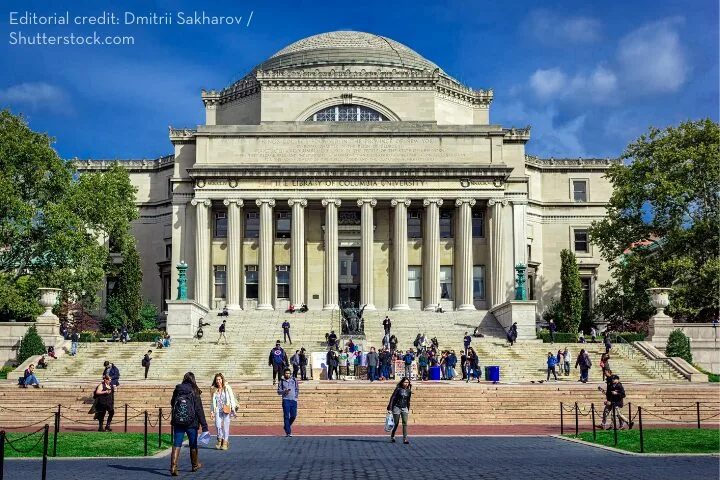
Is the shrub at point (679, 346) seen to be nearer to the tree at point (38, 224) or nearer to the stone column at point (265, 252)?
the stone column at point (265, 252)

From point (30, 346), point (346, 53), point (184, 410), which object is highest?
point (346, 53)

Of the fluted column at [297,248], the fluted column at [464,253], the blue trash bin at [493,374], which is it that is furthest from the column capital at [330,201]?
the blue trash bin at [493,374]

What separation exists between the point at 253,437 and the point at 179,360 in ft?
71.0

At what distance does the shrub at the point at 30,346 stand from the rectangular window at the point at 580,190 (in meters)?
47.2

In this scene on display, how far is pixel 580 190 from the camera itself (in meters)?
80.1

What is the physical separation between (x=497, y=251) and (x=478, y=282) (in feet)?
9.84

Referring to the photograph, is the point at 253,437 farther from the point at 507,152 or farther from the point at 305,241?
the point at 507,152

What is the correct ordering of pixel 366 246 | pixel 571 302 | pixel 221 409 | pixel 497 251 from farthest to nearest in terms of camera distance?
1. pixel 497 251
2. pixel 366 246
3. pixel 571 302
4. pixel 221 409

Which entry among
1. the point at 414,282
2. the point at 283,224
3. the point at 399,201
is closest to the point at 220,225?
the point at 283,224

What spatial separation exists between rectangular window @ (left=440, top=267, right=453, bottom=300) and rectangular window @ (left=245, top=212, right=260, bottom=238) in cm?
1353

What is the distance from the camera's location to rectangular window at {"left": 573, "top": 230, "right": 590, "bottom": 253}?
78750 mm

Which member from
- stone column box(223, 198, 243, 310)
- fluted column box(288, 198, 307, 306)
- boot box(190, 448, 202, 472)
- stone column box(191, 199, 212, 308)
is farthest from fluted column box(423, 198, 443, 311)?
boot box(190, 448, 202, 472)

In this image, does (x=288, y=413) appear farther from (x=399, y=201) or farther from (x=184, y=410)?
(x=399, y=201)

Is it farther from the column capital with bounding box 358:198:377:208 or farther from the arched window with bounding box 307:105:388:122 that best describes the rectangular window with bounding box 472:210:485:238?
the arched window with bounding box 307:105:388:122
